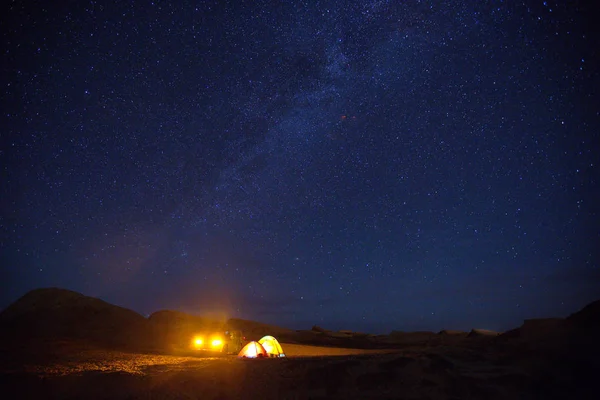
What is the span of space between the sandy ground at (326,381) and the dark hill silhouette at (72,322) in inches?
487

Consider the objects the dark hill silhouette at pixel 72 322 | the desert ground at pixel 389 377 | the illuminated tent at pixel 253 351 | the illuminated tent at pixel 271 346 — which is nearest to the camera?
the desert ground at pixel 389 377

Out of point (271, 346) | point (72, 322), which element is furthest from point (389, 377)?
point (72, 322)

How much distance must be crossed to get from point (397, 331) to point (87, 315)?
1295 inches

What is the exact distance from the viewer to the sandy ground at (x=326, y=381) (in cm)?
780

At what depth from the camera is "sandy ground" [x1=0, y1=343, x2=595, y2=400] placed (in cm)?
780

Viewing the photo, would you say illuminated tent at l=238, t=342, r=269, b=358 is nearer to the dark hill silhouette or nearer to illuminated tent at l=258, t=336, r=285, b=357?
illuminated tent at l=258, t=336, r=285, b=357

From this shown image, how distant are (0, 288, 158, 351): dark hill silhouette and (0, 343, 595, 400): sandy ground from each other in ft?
40.6

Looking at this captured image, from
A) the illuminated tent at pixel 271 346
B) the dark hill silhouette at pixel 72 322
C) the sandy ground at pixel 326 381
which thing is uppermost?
the dark hill silhouette at pixel 72 322

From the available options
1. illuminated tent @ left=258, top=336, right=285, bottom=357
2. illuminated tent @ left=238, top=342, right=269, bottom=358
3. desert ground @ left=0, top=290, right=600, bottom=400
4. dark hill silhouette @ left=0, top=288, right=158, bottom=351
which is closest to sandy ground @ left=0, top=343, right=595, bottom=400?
desert ground @ left=0, top=290, right=600, bottom=400

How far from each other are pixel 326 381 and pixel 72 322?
2346cm

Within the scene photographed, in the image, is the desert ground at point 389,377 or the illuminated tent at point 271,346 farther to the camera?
the illuminated tent at point 271,346

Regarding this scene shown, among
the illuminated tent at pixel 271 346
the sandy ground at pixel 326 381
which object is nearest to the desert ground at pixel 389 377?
the sandy ground at pixel 326 381

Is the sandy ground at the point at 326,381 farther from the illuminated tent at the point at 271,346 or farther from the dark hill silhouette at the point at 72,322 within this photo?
the dark hill silhouette at the point at 72,322

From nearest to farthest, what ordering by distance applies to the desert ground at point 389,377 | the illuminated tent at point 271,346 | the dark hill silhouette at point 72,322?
the desert ground at point 389,377, the illuminated tent at point 271,346, the dark hill silhouette at point 72,322
